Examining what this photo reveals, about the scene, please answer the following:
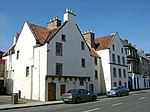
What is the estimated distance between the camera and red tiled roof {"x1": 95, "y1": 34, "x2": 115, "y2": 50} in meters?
38.2

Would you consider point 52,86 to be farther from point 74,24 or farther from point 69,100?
point 74,24

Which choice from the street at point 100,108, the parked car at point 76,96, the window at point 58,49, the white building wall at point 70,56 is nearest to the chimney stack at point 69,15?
the white building wall at point 70,56

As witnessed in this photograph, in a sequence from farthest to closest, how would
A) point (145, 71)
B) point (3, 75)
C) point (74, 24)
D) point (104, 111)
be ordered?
point (145, 71), point (3, 75), point (74, 24), point (104, 111)

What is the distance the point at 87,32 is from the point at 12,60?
53.1ft

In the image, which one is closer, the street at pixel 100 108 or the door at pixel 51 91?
the street at pixel 100 108

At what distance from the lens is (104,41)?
4025cm

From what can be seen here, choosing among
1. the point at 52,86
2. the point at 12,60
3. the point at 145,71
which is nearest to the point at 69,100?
the point at 52,86

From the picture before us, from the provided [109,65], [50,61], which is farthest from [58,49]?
[109,65]

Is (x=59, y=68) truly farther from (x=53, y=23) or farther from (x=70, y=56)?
(x=53, y=23)

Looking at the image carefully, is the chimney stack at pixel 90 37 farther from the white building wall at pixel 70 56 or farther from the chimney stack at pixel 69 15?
the chimney stack at pixel 69 15

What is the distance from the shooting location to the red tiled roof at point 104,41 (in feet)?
125

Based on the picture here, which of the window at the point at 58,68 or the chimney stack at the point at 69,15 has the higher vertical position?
the chimney stack at the point at 69,15

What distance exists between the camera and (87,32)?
38.7m

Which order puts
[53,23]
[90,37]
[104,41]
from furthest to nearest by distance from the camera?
[104,41] → [90,37] → [53,23]
